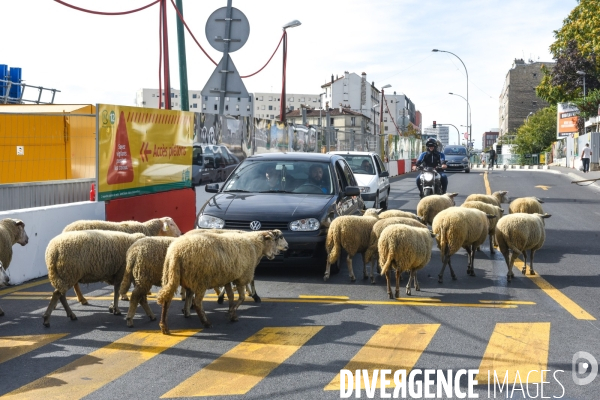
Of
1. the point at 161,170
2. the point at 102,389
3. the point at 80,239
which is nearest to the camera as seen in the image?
the point at 102,389

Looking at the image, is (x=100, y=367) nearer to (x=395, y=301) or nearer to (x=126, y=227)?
(x=126, y=227)

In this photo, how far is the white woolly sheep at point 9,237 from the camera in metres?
8.22

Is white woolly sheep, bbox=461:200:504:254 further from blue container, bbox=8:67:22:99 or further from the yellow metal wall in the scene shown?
blue container, bbox=8:67:22:99

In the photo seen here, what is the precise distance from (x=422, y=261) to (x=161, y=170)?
6.65m

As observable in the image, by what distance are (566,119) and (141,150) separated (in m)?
69.7

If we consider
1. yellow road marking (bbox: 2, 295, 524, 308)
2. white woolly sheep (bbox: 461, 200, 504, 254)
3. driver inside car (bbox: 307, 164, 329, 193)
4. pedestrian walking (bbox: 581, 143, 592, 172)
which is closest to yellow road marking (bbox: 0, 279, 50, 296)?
yellow road marking (bbox: 2, 295, 524, 308)

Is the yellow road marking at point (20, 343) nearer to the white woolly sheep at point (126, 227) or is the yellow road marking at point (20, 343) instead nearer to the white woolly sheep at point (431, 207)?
the white woolly sheep at point (126, 227)

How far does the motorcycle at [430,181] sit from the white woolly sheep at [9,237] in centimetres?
981

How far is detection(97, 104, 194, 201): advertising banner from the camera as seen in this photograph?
1166 cm

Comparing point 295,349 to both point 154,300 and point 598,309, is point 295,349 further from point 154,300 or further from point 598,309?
point 598,309

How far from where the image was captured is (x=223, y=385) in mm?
5203

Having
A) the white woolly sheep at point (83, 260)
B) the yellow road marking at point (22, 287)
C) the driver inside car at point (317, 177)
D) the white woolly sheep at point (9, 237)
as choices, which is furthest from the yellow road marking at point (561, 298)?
the yellow road marking at point (22, 287)

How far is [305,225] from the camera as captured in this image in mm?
9922

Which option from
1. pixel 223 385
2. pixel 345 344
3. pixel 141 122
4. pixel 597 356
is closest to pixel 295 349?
pixel 345 344
